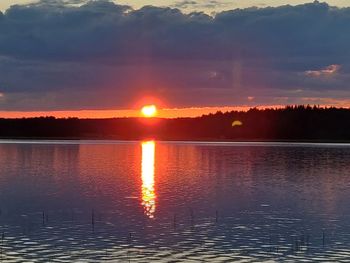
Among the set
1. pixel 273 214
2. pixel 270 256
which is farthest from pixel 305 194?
pixel 270 256

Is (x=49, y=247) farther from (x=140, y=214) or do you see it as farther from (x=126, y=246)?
(x=140, y=214)

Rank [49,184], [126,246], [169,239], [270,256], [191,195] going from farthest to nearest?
[49,184], [191,195], [169,239], [126,246], [270,256]

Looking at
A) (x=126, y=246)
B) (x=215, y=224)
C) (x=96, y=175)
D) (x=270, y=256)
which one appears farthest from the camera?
(x=96, y=175)

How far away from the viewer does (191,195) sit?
67.2 m

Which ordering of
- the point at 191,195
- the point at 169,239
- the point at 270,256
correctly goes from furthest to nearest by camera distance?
the point at 191,195 < the point at 169,239 < the point at 270,256

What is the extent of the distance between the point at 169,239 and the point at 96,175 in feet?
190

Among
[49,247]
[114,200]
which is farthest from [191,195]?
[49,247]

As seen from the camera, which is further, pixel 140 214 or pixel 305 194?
pixel 305 194

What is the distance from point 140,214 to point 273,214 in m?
11.8

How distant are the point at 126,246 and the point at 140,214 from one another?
46.8 ft

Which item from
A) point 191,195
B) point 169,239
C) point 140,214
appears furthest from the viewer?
point 191,195

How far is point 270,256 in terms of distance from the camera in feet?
115

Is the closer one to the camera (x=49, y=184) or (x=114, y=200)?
(x=114, y=200)

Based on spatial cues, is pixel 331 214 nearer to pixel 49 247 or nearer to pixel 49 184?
pixel 49 247
